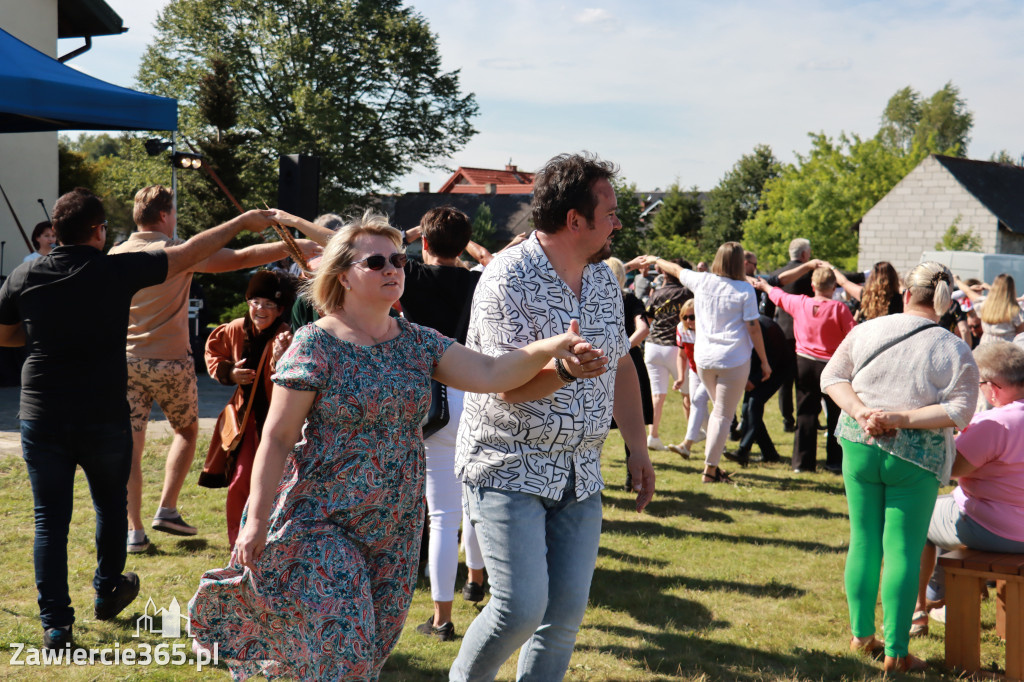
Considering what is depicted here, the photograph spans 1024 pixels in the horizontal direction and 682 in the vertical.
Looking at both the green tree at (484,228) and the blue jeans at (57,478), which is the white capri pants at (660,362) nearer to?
the blue jeans at (57,478)

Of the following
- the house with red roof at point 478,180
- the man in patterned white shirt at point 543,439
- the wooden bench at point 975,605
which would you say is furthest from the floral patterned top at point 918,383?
the house with red roof at point 478,180

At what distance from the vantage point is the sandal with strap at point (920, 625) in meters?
4.70

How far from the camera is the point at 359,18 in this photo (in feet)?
119

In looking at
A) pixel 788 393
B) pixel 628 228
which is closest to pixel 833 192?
pixel 628 228

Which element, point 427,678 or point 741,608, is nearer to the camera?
point 427,678

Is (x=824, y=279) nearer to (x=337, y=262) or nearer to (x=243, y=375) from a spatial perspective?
(x=243, y=375)

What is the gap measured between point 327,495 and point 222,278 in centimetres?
1977

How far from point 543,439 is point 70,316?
7.55 feet

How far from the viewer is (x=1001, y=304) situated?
7.90 meters

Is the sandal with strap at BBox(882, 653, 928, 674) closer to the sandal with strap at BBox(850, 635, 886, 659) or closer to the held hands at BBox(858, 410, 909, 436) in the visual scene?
the sandal with strap at BBox(850, 635, 886, 659)

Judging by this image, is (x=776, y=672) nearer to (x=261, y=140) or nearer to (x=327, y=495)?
(x=327, y=495)

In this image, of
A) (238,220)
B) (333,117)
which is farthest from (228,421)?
(333,117)

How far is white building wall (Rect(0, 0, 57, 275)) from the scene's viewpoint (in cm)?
1465

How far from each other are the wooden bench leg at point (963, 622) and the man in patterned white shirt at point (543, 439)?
2.25 meters
